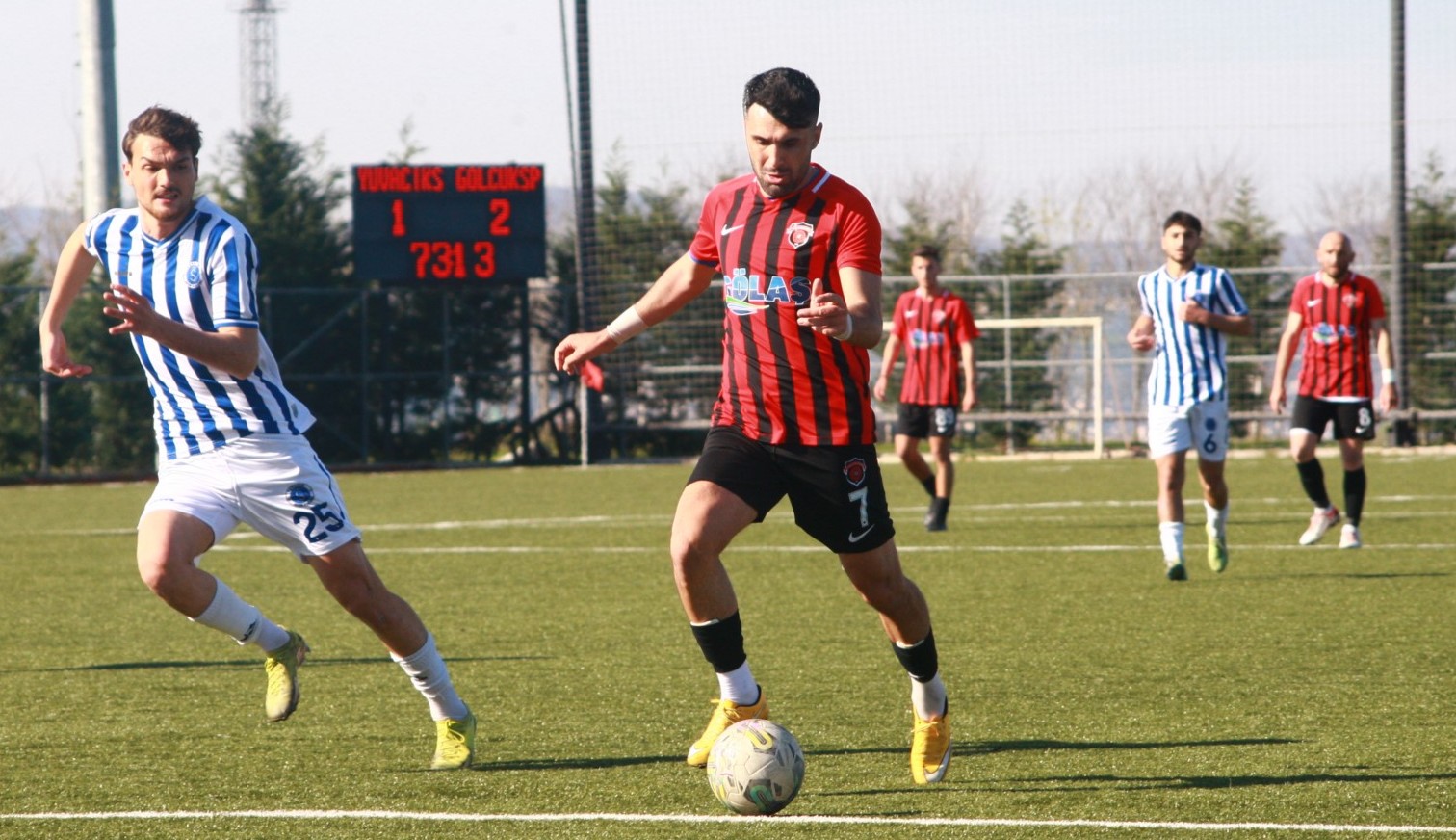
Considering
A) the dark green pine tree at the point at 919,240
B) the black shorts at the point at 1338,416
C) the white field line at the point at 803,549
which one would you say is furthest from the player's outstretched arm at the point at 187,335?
the dark green pine tree at the point at 919,240

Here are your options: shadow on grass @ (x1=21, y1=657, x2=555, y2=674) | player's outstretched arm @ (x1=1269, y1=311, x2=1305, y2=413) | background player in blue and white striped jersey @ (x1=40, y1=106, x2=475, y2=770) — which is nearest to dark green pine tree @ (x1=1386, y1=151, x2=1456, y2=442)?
player's outstretched arm @ (x1=1269, y1=311, x2=1305, y2=413)

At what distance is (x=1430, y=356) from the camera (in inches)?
960

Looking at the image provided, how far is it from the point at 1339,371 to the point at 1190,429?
84.8 inches

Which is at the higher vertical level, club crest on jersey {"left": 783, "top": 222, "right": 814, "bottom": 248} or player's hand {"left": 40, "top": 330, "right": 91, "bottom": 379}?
→ club crest on jersey {"left": 783, "top": 222, "right": 814, "bottom": 248}

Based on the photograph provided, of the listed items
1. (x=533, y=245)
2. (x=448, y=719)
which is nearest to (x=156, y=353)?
(x=448, y=719)

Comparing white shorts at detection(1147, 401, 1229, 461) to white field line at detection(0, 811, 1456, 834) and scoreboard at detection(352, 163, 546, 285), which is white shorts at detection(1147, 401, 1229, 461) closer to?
white field line at detection(0, 811, 1456, 834)

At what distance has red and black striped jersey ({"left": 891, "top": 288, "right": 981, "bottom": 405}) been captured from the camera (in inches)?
528

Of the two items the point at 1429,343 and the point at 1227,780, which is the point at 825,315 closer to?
Result: the point at 1227,780

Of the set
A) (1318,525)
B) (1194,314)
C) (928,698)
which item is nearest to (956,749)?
(928,698)

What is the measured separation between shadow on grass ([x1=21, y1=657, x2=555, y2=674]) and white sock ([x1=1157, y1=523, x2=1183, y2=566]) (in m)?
3.90

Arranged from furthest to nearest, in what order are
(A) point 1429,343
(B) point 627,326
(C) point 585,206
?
(C) point 585,206 < (A) point 1429,343 < (B) point 627,326

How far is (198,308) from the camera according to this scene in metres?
5.25

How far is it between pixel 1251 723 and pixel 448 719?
2601mm

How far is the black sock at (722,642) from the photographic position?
5.25 meters
